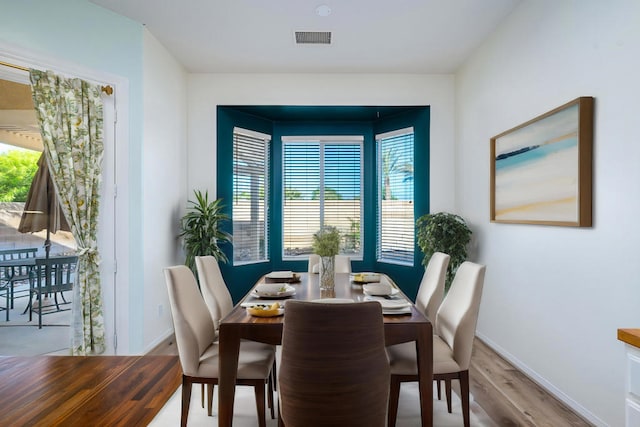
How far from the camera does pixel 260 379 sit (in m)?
2.17

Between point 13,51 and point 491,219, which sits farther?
point 491,219

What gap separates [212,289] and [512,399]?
2.31 metres

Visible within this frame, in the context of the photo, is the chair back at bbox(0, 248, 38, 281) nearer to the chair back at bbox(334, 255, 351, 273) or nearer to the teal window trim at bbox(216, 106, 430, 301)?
the teal window trim at bbox(216, 106, 430, 301)

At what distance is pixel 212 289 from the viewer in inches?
120

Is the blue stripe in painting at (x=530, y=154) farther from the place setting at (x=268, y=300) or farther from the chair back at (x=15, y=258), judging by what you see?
the chair back at (x=15, y=258)

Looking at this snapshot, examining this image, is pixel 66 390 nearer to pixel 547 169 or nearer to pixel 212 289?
pixel 212 289

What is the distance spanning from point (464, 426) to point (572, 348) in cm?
99

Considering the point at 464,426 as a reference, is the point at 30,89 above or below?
above

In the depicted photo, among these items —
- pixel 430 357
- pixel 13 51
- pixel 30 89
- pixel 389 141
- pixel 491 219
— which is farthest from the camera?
pixel 389 141

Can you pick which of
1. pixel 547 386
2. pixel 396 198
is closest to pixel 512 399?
pixel 547 386

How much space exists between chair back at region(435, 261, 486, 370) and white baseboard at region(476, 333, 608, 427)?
0.93 m

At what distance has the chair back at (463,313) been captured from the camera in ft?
7.48

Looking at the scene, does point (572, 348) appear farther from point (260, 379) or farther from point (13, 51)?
point (13, 51)

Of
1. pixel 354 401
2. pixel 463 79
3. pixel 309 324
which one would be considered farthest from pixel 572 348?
pixel 463 79
